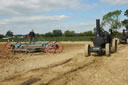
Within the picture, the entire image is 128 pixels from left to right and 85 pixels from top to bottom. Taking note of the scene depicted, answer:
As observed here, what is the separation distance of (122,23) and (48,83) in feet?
160

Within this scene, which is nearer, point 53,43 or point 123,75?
point 123,75

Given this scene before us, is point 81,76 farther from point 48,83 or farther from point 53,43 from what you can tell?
point 53,43

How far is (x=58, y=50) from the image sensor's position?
12773 millimetres

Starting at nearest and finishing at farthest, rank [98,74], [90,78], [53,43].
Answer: [90,78] → [98,74] → [53,43]

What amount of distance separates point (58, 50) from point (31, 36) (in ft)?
9.91

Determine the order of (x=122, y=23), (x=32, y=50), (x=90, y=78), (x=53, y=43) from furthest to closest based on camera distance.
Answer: (x=122, y=23) → (x=32, y=50) → (x=53, y=43) → (x=90, y=78)

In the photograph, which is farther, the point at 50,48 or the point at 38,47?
the point at 38,47

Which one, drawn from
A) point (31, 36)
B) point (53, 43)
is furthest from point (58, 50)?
point (31, 36)

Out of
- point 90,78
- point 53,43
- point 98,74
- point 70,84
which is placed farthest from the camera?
point 53,43

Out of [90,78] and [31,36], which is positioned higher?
[31,36]

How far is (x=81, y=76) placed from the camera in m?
5.56

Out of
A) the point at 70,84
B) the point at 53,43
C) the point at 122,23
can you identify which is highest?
the point at 122,23

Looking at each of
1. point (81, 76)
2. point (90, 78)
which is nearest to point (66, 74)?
point (81, 76)

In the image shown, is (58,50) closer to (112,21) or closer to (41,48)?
(41,48)
